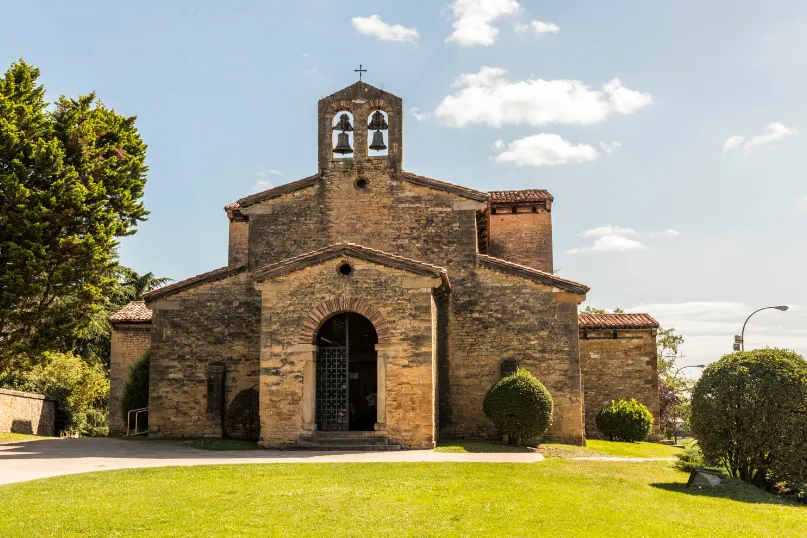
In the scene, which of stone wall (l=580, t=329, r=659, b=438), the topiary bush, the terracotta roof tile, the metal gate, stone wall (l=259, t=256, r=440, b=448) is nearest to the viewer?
stone wall (l=259, t=256, r=440, b=448)

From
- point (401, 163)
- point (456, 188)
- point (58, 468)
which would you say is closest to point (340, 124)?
point (401, 163)

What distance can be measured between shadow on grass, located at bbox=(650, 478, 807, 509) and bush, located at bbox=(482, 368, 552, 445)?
19.5ft

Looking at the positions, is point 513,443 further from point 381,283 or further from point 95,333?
point 95,333

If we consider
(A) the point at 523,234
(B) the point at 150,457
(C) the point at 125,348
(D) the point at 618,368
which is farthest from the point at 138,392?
(D) the point at 618,368

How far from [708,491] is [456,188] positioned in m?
12.6

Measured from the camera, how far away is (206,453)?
1744 cm

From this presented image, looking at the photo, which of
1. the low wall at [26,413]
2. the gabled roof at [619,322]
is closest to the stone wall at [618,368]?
the gabled roof at [619,322]

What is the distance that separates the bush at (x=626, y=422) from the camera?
981 inches

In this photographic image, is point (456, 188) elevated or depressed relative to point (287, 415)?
elevated

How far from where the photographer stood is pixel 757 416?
543 inches

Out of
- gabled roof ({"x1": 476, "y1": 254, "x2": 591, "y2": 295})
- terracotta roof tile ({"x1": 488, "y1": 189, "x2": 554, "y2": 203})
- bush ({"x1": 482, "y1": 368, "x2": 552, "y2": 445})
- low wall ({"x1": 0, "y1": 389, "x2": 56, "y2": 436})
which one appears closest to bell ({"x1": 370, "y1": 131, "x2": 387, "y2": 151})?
gabled roof ({"x1": 476, "y1": 254, "x2": 591, "y2": 295})

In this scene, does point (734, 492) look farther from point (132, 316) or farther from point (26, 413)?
point (26, 413)

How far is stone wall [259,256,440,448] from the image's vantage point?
712 inches

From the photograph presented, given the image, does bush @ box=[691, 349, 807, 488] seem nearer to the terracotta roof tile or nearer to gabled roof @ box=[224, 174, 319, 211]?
gabled roof @ box=[224, 174, 319, 211]
